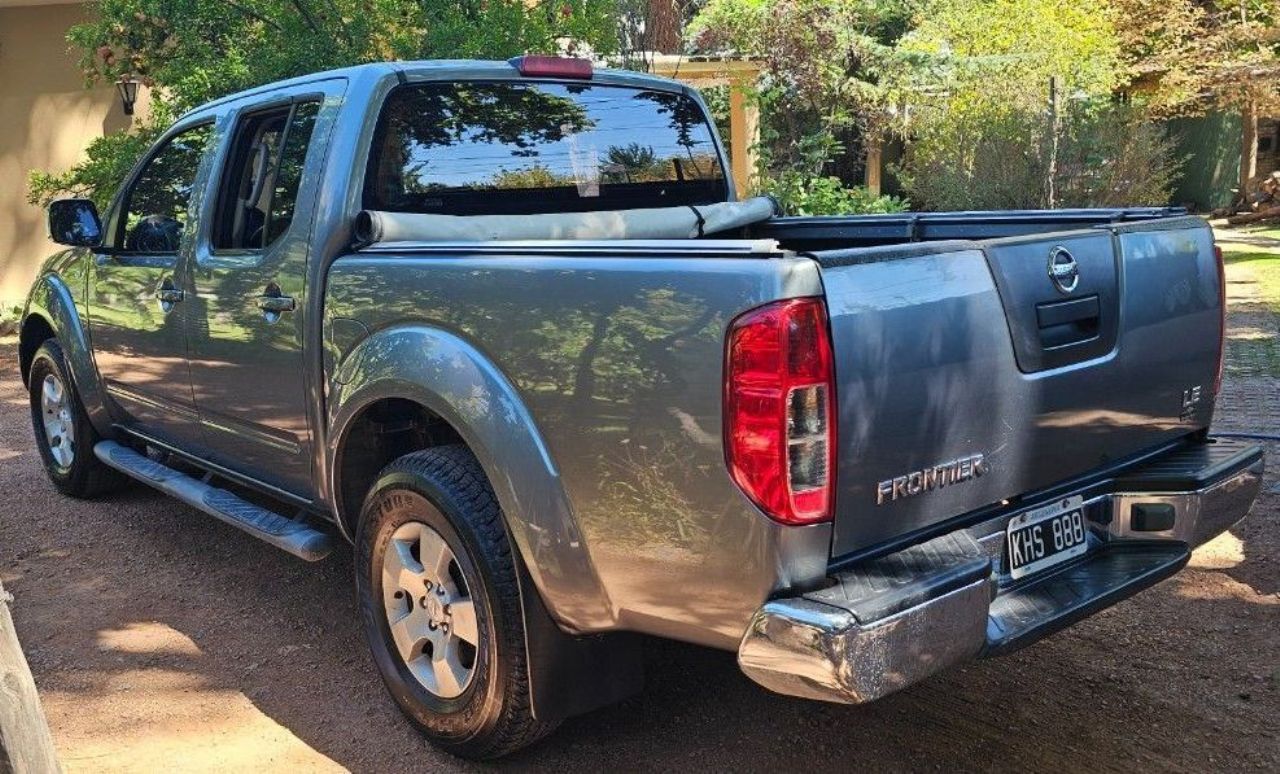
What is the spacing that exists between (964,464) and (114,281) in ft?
13.1

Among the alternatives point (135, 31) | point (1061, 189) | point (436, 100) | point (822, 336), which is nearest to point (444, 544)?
point (822, 336)

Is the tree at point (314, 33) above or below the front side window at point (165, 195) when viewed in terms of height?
above

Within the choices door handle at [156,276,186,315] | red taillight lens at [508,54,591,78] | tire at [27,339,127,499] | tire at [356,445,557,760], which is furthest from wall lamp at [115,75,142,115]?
tire at [356,445,557,760]

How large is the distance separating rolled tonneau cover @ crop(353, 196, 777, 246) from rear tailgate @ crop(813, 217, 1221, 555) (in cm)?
167

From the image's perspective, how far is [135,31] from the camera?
1011 cm

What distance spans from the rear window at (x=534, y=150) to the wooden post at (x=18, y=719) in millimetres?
1822

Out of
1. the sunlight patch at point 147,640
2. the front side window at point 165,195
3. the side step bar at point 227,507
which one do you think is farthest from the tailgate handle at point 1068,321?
the front side window at point 165,195

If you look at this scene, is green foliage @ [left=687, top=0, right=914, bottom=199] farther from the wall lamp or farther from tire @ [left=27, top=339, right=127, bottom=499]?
tire @ [left=27, top=339, right=127, bottom=499]

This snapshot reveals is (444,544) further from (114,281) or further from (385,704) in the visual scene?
(114,281)

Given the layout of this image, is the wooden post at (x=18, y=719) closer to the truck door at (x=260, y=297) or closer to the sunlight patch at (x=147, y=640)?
the truck door at (x=260, y=297)

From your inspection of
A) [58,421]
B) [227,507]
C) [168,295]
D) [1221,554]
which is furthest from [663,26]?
[227,507]

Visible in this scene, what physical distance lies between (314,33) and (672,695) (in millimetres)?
7134

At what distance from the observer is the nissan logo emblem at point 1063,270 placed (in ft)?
9.48

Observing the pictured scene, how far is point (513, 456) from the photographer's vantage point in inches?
115
